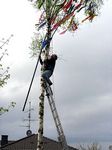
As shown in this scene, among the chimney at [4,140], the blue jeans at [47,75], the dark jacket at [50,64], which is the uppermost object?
the chimney at [4,140]

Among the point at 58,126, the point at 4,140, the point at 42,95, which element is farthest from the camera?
the point at 4,140

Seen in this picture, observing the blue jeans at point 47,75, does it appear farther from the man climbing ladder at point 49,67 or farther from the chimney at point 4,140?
the chimney at point 4,140

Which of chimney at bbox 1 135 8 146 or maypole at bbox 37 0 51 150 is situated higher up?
chimney at bbox 1 135 8 146

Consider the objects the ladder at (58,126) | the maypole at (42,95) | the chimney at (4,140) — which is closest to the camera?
the ladder at (58,126)

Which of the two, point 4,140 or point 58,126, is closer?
point 58,126

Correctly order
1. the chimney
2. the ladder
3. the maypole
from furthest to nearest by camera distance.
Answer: the chimney, the maypole, the ladder

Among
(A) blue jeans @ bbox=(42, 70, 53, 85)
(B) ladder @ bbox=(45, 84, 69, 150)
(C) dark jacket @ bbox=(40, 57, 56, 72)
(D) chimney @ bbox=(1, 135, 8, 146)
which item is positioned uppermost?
(D) chimney @ bbox=(1, 135, 8, 146)

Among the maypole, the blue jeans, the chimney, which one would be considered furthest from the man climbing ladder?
the chimney

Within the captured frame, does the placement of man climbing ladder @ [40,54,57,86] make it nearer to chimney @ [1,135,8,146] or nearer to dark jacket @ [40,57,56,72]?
dark jacket @ [40,57,56,72]

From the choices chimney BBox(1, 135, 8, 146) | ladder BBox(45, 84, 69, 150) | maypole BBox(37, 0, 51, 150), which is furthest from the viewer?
chimney BBox(1, 135, 8, 146)

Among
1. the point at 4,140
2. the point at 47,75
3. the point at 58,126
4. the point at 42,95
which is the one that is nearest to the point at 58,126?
the point at 58,126

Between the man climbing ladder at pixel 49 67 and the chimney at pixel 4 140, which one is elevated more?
the chimney at pixel 4 140

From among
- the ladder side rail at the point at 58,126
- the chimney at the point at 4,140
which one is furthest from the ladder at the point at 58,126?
the chimney at the point at 4,140

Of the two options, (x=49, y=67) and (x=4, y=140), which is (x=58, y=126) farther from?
(x=4, y=140)
